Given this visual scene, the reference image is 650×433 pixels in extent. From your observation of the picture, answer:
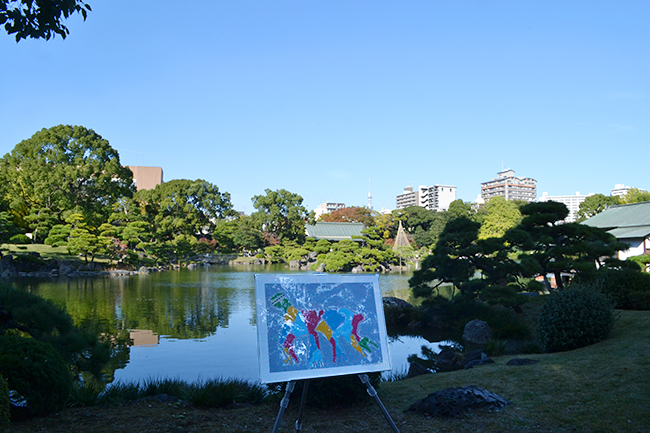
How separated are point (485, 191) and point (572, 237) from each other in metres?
113

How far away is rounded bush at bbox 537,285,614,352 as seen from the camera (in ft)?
19.9

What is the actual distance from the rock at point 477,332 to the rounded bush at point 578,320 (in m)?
2.75

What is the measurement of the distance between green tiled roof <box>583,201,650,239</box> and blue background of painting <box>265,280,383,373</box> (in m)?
18.3

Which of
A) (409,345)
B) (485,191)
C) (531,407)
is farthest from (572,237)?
(485,191)

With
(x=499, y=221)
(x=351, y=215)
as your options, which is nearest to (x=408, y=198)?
(x=351, y=215)

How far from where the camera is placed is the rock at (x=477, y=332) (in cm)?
898

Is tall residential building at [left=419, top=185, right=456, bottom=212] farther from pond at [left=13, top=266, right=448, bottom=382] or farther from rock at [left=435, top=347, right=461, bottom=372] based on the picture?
rock at [left=435, top=347, right=461, bottom=372]

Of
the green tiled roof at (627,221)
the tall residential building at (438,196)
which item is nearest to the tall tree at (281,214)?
the green tiled roof at (627,221)

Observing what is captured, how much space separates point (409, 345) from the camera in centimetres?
911

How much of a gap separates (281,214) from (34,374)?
35.6 meters

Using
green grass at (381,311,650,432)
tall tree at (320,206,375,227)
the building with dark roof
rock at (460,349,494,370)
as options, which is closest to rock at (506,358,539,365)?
green grass at (381,311,650,432)

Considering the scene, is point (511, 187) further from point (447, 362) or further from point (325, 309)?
point (325, 309)

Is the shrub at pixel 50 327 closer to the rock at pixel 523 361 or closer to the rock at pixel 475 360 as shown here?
the rock at pixel 475 360

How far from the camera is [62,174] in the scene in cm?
2431
